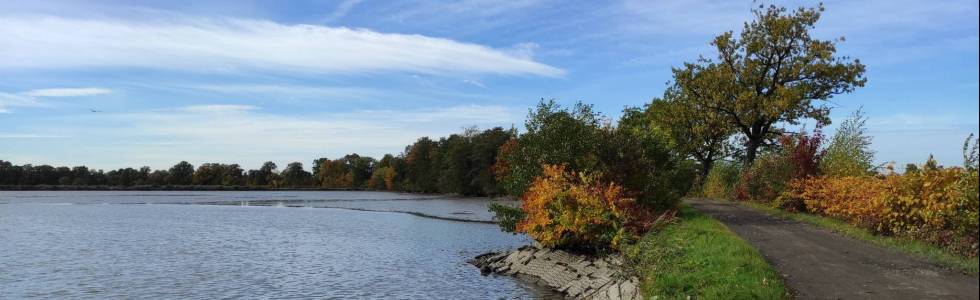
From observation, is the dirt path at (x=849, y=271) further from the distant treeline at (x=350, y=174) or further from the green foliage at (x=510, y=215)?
the distant treeline at (x=350, y=174)

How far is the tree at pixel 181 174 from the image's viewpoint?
168 metres

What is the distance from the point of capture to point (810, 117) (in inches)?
1531

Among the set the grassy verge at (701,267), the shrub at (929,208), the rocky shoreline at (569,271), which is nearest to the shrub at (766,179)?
the shrub at (929,208)

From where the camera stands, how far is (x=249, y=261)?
25.9m

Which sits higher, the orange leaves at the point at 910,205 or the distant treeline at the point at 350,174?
the distant treeline at the point at 350,174

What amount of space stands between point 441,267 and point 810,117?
25.1 m

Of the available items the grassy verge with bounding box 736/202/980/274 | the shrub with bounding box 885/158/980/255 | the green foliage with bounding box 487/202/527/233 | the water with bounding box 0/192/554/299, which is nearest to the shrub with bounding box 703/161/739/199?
the water with bounding box 0/192/554/299

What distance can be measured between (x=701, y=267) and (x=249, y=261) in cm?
1810

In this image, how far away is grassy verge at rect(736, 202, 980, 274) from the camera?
12707mm

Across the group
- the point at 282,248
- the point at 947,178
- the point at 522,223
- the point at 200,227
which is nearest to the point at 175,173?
the point at 200,227

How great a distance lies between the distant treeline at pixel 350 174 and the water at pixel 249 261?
59077 millimetres

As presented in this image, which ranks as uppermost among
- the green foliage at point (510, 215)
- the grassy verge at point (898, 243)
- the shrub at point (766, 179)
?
the shrub at point (766, 179)

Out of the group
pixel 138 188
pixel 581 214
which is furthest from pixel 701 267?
pixel 138 188

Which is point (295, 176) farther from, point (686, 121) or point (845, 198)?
point (845, 198)
